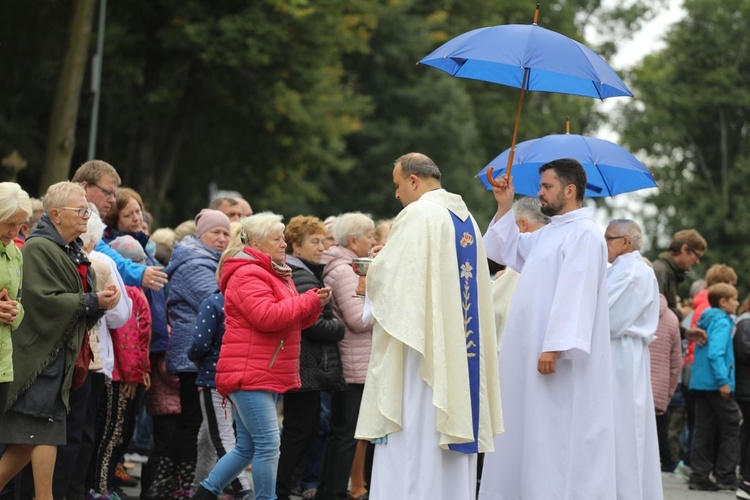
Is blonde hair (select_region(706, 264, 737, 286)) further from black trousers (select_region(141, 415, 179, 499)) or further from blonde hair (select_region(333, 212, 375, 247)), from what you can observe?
black trousers (select_region(141, 415, 179, 499))

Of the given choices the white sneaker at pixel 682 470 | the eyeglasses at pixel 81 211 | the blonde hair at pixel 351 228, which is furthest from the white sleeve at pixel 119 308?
the white sneaker at pixel 682 470

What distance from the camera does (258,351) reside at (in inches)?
314

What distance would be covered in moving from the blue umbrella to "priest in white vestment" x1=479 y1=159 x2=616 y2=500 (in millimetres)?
560

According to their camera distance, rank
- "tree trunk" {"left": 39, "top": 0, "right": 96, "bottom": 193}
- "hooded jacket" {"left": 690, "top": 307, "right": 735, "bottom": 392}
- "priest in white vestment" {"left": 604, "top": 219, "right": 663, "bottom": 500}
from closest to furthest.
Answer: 1. "priest in white vestment" {"left": 604, "top": 219, "right": 663, "bottom": 500}
2. "hooded jacket" {"left": 690, "top": 307, "right": 735, "bottom": 392}
3. "tree trunk" {"left": 39, "top": 0, "right": 96, "bottom": 193}

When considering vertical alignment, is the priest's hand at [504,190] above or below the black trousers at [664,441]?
above

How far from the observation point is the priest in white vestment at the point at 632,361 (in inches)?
337

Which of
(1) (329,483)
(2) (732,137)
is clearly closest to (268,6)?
(1) (329,483)

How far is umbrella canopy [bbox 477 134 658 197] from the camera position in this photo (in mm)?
10109

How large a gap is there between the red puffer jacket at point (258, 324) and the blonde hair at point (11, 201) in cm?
144

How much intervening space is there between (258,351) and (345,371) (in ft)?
6.09

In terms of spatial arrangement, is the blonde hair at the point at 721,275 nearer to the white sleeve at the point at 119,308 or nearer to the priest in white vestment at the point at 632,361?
the priest in white vestment at the point at 632,361

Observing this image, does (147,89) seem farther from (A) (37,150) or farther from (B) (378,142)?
(B) (378,142)

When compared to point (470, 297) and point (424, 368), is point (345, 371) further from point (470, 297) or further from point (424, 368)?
point (424, 368)

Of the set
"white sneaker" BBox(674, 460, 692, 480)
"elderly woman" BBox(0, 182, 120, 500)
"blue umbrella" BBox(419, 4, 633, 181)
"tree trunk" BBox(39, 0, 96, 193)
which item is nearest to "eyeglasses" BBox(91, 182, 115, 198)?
"elderly woman" BBox(0, 182, 120, 500)
